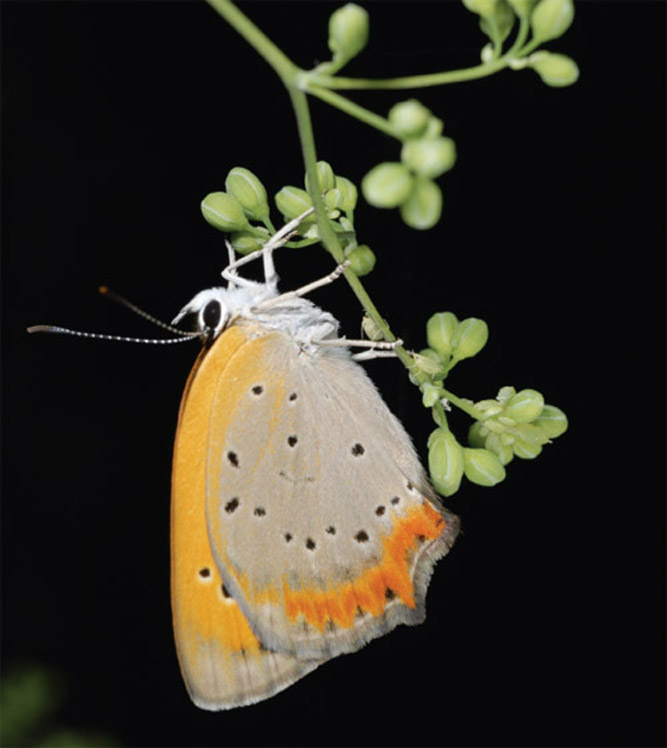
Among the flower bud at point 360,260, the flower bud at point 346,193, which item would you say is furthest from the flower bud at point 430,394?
the flower bud at point 346,193

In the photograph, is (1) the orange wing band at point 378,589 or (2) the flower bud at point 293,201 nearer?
(2) the flower bud at point 293,201

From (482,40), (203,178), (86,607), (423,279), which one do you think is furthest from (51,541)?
(482,40)

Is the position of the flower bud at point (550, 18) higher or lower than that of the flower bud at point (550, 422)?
higher

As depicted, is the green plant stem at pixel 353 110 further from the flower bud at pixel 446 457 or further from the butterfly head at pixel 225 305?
the butterfly head at pixel 225 305

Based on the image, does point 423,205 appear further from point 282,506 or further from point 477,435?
point 282,506

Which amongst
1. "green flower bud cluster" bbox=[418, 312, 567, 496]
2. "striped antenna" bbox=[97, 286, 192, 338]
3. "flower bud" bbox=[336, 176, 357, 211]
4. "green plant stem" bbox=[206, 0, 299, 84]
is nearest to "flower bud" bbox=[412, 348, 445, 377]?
"green flower bud cluster" bbox=[418, 312, 567, 496]

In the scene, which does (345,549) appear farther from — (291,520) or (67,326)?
(67,326)

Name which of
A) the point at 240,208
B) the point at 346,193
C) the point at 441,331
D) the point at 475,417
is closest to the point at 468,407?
the point at 475,417
